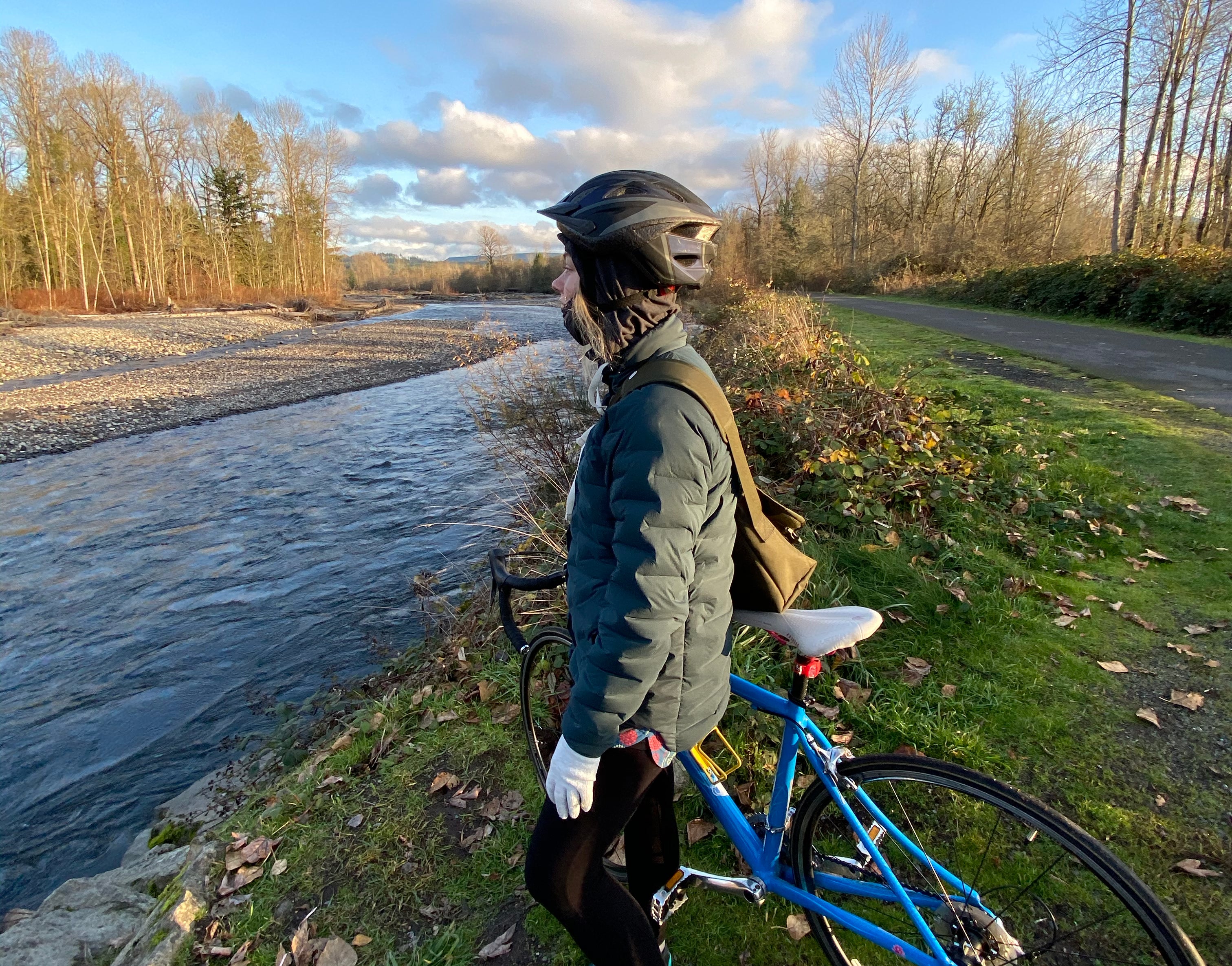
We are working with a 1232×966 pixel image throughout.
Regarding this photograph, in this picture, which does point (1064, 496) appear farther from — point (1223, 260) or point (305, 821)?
point (1223, 260)

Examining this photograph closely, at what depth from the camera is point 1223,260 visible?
46.1ft

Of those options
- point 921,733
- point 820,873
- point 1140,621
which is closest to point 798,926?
point 820,873

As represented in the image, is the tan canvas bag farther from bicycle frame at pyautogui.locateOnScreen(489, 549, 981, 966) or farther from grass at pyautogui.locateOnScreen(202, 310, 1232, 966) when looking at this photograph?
grass at pyautogui.locateOnScreen(202, 310, 1232, 966)

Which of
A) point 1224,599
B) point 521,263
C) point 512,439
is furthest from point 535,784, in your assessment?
point 521,263

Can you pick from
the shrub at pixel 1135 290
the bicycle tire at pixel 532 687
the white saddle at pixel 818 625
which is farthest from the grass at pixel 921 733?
the shrub at pixel 1135 290

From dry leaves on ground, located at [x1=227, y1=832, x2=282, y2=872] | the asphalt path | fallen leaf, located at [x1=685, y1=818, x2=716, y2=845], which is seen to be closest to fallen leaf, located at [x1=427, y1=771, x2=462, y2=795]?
dry leaves on ground, located at [x1=227, y1=832, x2=282, y2=872]

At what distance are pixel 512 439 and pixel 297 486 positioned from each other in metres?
4.99

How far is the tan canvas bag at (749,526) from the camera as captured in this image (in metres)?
1.62

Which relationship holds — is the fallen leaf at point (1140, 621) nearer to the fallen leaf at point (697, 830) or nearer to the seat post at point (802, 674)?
the fallen leaf at point (697, 830)

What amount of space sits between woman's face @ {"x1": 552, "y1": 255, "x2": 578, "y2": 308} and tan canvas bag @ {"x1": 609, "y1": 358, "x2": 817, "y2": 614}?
0.38m

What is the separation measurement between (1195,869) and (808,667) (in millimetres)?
1774

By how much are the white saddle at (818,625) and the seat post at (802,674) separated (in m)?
0.03

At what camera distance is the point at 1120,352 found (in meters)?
11.8

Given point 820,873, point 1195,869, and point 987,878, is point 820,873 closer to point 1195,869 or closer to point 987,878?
point 987,878
